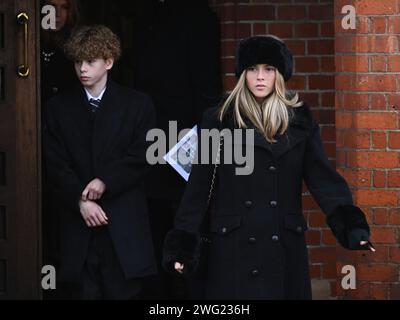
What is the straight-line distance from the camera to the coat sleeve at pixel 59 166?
22.2ft

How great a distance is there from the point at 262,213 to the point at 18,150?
1758mm

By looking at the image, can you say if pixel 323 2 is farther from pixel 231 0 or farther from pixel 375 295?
pixel 375 295

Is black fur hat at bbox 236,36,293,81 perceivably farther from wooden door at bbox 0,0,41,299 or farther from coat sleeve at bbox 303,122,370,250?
wooden door at bbox 0,0,41,299

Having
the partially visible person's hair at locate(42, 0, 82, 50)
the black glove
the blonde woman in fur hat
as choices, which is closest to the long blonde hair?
the blonde woman in fur hat

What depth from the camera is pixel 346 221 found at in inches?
235

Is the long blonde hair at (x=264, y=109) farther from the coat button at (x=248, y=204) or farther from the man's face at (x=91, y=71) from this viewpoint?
the man's face at (x=91, y=71)

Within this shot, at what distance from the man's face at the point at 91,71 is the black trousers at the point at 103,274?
786 millimetres

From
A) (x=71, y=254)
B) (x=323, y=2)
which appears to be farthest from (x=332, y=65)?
(x=71, y=254)

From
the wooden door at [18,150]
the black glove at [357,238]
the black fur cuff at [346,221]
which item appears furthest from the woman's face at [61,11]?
the black glove at [357,238]

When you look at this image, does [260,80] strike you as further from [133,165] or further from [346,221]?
[133,165]

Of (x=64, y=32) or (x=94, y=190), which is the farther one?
(x=64, y=32)

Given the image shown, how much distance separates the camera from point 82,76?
22.6 ft

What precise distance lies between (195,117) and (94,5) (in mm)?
1188

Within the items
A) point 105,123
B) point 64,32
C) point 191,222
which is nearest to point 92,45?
point 105,123
